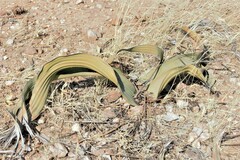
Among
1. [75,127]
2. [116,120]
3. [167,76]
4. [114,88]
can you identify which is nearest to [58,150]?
[75,127]

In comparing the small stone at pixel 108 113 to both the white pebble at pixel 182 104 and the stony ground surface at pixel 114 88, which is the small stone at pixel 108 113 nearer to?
the stony ground surface at pixel 114 88

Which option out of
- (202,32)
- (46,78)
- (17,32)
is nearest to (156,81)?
(46,78)

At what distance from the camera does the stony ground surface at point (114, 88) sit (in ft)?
5.24

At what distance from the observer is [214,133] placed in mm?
1666

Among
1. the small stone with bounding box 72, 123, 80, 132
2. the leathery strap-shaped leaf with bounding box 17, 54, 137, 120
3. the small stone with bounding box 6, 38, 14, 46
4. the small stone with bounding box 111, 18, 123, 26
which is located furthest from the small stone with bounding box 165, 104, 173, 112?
the small stone with bounding box 6, 38, 14, 46

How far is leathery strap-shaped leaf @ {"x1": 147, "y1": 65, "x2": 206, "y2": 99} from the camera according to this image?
5.85 feet

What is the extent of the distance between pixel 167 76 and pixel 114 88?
242 mm

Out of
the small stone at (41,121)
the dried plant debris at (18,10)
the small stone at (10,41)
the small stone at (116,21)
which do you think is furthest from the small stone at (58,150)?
the dried plant debris at (18,10)

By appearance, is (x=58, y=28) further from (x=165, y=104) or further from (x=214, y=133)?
(x=214, y=133)

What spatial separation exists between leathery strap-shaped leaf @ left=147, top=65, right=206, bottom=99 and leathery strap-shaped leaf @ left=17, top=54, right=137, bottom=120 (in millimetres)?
122

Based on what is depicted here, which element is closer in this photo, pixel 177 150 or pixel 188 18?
pixel 177 150

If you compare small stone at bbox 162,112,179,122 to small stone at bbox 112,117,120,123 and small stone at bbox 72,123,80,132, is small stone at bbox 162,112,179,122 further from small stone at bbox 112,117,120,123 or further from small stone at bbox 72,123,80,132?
small stone at bbox 72,123,80,132

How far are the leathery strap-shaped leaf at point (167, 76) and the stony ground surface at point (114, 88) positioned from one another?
0.19 ft

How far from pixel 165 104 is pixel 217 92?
28 cm
